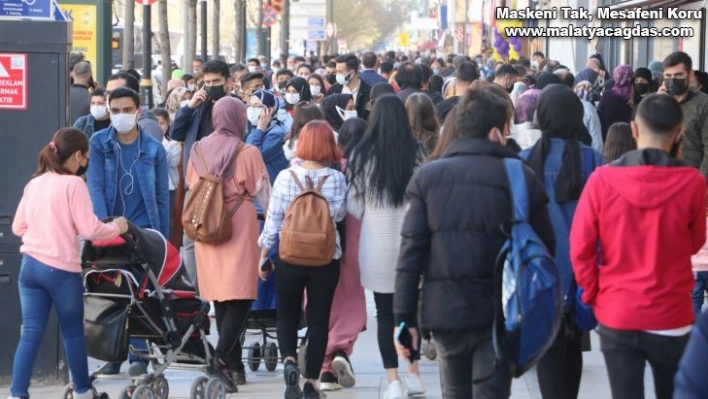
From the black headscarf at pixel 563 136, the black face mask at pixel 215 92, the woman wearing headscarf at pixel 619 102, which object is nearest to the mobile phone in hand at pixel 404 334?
the black headscarf at pixel 563 136

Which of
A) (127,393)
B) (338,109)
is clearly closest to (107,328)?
(127,393)

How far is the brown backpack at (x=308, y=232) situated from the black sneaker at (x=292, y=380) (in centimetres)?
64

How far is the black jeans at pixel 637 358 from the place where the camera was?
5262 mm

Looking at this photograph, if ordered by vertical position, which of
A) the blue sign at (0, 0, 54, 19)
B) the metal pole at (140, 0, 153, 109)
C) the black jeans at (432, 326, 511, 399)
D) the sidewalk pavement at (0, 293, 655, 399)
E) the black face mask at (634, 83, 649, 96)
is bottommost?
the sidewalk pavement at (0, 293, 655, 399)

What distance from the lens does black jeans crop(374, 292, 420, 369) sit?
7.77m

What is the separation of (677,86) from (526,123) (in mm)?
1868

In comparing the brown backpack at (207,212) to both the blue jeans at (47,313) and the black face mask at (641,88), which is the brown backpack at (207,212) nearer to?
the blue jeans at (47,313)

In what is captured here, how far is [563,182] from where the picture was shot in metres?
6.63

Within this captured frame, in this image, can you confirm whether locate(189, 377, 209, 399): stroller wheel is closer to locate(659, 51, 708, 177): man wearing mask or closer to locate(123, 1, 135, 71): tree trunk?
locate(659, 51, 708, 177): man wearing mask

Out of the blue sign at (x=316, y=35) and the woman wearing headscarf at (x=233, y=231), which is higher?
the blue sign at (x=316, y=35)

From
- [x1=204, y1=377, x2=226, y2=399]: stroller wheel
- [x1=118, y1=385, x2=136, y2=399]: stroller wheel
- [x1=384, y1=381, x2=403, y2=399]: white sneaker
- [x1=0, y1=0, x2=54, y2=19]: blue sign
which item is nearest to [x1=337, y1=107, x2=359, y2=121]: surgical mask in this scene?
[x1=0, y1=0, x2=54, y2=19]: blue sign

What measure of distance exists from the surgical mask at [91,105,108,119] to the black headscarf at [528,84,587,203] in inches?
171

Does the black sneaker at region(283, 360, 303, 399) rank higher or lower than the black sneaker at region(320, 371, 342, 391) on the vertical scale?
higher

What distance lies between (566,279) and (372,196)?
150 centimetres
